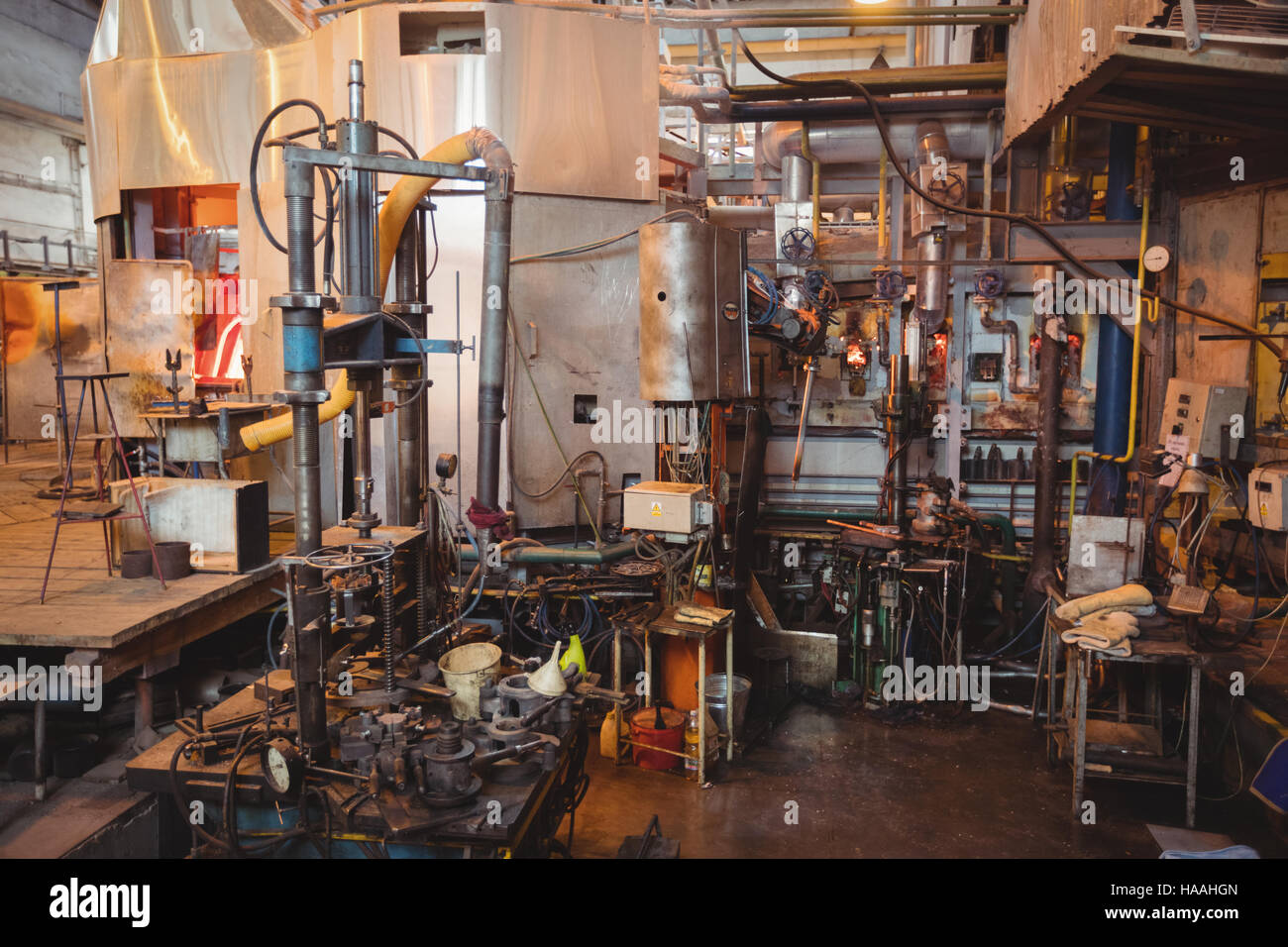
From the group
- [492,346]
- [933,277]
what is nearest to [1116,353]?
[933,277]

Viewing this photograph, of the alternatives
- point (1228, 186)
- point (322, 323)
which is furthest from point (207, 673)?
point (1228, 186)

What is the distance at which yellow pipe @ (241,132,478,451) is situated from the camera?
383cm

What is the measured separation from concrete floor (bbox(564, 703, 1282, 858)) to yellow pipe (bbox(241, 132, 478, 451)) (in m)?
2.53

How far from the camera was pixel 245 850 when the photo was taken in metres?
2.67

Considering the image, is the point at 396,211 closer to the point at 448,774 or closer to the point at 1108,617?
the point at 448,774

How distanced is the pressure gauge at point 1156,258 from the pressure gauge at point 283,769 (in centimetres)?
591

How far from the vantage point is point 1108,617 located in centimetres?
470

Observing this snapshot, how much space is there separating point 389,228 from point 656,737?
314cm

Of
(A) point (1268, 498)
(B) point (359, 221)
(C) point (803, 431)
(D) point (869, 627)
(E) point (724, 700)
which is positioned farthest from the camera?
(C) point (803, 431)

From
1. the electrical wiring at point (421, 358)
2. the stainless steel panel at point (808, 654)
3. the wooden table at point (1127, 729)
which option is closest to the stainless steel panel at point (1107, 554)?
the wooden table at point (1127, 729)

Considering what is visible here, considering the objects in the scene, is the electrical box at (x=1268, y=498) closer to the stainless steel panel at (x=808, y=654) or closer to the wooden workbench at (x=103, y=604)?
the stainless steel panel at (x=808, y=654)

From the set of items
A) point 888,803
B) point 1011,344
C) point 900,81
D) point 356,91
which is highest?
point 900,81

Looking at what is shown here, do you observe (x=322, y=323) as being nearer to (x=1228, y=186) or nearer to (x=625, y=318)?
(x=625, y=318)

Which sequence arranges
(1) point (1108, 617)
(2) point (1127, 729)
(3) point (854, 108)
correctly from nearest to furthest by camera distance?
(1) point (1108, 617), (2) point (1127, 729), (3) point (854, 108)
